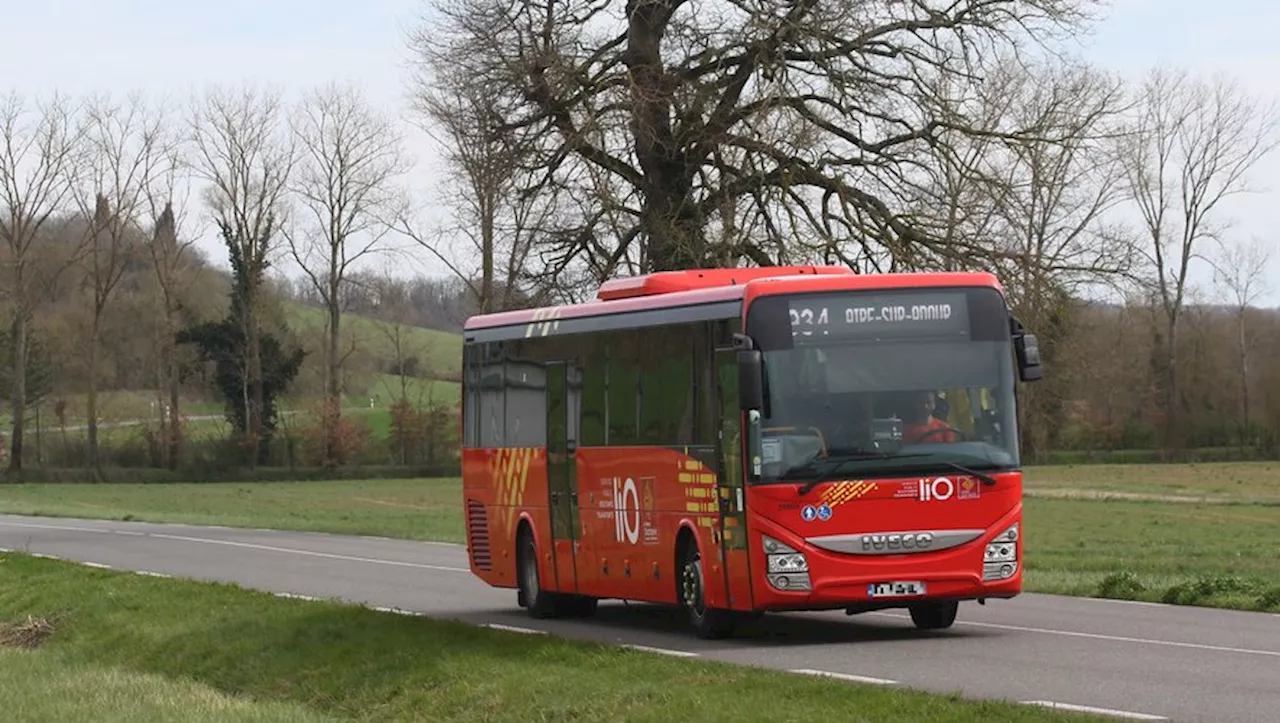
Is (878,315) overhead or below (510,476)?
overhead

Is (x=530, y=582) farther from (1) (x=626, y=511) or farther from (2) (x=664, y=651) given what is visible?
(2) (x=664, y=651)

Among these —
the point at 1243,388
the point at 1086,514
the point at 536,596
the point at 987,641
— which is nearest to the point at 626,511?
the point at 536,596

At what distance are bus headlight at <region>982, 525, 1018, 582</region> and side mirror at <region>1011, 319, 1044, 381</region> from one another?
1.22 m

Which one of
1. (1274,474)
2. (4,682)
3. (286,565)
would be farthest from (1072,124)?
(1274,474)

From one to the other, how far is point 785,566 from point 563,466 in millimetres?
4288

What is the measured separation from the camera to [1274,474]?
77.4m

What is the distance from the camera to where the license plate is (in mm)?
16469

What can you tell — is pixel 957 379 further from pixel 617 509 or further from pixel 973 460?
pixel 617 509

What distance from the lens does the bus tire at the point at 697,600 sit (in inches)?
691

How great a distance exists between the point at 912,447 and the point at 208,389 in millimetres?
83269

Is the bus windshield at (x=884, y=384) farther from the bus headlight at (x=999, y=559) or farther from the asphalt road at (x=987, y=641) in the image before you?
the asphalt road at (x=987, y=641)

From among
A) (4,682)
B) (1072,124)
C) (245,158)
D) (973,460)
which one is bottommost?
(4,682)

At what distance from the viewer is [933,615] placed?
18062 mm

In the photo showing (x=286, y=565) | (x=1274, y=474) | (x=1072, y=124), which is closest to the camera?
(x=286, y=565)
